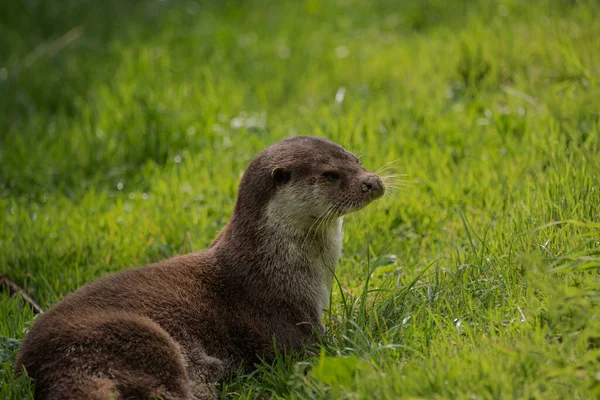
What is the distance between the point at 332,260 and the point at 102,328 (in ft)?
4.65

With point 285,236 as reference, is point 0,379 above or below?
below

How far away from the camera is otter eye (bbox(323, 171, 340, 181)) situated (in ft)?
15.1

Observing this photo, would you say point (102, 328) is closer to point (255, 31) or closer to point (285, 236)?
point (285, 236)

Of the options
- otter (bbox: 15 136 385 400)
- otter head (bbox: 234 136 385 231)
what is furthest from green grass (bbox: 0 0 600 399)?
otter head (bbox: 234 136 385 231)

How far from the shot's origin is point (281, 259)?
15.0ft

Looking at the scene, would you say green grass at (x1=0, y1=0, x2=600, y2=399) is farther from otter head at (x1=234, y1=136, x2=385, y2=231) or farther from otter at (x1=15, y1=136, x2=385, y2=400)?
otter head at (x1=234, y1=136, x2=385, y2=231)

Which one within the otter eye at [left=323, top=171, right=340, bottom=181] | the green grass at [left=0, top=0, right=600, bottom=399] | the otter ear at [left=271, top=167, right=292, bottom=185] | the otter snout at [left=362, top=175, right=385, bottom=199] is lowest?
the green grass at [left=0, top=0, right=600, bottom=399]

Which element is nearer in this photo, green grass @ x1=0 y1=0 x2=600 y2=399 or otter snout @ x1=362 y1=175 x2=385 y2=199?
green grass @ x1=0 y1=0 x2=600 y2=399

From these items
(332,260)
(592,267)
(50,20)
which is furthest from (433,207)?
(50,20)

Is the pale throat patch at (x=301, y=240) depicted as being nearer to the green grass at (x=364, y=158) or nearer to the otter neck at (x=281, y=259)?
the otter neck at (x=281, y=259)

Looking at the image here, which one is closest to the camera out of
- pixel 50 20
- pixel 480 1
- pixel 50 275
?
pixel 50 275

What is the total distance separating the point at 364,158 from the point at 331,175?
182cm

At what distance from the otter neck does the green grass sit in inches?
9.1

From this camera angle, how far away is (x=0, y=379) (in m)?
4.13
